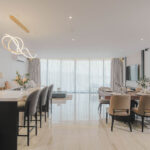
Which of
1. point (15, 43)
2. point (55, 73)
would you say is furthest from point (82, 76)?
point (15, 43)

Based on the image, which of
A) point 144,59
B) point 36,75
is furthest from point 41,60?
point 144,59

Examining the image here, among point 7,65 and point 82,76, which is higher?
point 7,65

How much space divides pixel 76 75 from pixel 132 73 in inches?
162

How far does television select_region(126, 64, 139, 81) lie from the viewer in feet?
23.2

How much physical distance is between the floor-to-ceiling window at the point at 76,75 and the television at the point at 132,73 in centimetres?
214

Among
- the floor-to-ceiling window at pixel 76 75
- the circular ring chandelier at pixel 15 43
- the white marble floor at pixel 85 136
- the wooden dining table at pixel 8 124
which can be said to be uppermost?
the circular ring chandelier at pixel 15 43

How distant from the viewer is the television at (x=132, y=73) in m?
7.06

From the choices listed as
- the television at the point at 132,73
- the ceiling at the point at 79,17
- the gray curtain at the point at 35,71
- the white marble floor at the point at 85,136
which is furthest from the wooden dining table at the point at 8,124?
the gray curtain at the point at 35,71

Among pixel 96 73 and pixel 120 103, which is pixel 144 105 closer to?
pixel 120 103

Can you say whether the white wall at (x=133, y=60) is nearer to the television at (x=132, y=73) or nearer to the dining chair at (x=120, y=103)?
the television at (x=132, y=73)

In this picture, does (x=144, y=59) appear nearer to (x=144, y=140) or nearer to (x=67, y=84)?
(x=144, y=140)

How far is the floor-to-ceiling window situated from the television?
2142 mm

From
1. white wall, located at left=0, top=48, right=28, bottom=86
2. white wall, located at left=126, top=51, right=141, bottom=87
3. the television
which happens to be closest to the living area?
white wall, located at left=0, top=48, right=28, bottom=86

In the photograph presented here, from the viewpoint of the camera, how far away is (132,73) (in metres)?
7.59
